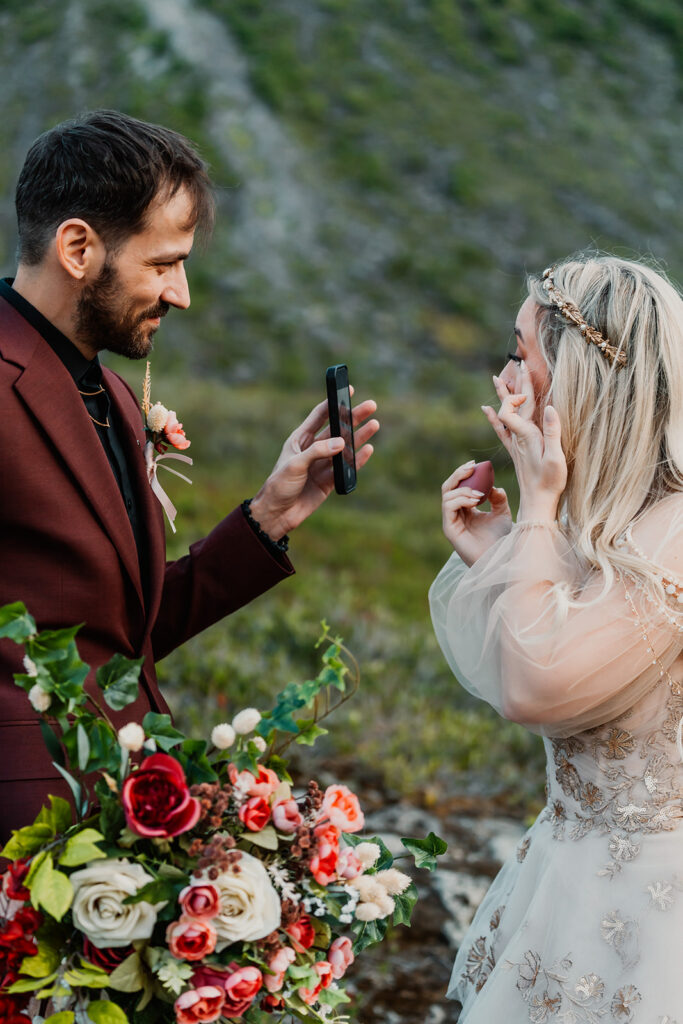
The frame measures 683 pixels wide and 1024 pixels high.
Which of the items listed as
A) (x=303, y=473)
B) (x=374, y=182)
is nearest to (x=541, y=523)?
(x=303, y=473)

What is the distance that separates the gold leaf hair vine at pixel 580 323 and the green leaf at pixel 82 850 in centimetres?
166

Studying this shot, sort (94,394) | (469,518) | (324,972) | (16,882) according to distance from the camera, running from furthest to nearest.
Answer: (469,518) < (94,394) < (324,972) < (16,882)

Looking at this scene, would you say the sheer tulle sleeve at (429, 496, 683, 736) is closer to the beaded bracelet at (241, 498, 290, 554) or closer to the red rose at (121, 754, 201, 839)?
the beaded bracelet at (241, 498, 290, 554)

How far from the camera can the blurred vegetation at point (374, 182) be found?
14688 millimetres

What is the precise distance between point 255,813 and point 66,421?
1.06 m

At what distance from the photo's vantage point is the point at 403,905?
6.89 ft

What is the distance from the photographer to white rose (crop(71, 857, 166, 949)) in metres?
1.70

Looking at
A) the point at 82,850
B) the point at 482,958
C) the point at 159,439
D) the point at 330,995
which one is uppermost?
the point at 82,850

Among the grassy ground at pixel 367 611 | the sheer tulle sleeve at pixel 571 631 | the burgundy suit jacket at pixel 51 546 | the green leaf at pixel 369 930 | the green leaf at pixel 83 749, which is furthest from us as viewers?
the grassy ground at pixel 367 611

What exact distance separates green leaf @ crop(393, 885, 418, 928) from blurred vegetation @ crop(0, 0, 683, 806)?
886cm

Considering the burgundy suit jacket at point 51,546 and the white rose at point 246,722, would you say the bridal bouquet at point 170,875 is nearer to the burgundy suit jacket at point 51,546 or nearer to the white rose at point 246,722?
the white rose at point 246,722

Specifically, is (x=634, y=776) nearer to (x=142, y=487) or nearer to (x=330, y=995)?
(x=330, y=995)

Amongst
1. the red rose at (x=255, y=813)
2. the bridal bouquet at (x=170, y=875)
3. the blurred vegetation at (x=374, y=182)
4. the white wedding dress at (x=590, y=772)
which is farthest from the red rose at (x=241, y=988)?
the blurred vegetation at (x=374, y=182)

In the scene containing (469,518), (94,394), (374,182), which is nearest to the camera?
(94,394)
